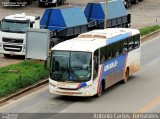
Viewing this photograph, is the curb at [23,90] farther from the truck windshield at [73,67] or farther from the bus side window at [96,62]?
the bus side window at [96,62]

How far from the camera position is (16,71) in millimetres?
28156

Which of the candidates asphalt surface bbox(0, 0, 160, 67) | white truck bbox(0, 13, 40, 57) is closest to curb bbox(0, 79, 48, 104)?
white truck bbox(0, 13, 40, 57)

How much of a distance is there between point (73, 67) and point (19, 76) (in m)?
4.20

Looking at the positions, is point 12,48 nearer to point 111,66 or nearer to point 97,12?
point 97,12

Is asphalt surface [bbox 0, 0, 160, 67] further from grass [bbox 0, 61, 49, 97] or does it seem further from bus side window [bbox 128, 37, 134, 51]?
grass [bbox 0, 61, 49, 97]

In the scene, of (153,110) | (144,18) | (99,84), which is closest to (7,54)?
(99,84)

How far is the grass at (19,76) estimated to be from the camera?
24.5 metres

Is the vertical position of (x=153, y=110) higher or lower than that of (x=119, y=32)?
lower

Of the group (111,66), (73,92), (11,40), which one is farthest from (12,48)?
(73,92)

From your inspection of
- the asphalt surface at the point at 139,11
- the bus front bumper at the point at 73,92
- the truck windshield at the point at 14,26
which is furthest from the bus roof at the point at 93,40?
the asphalt surface at the point at 139,11

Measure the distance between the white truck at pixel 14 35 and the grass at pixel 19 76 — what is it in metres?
3.17

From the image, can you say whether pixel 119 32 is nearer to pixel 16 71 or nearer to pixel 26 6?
pixel 16 71

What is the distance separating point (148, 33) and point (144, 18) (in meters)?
12.3

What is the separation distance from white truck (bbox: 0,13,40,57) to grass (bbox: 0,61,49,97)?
317 centimetres
